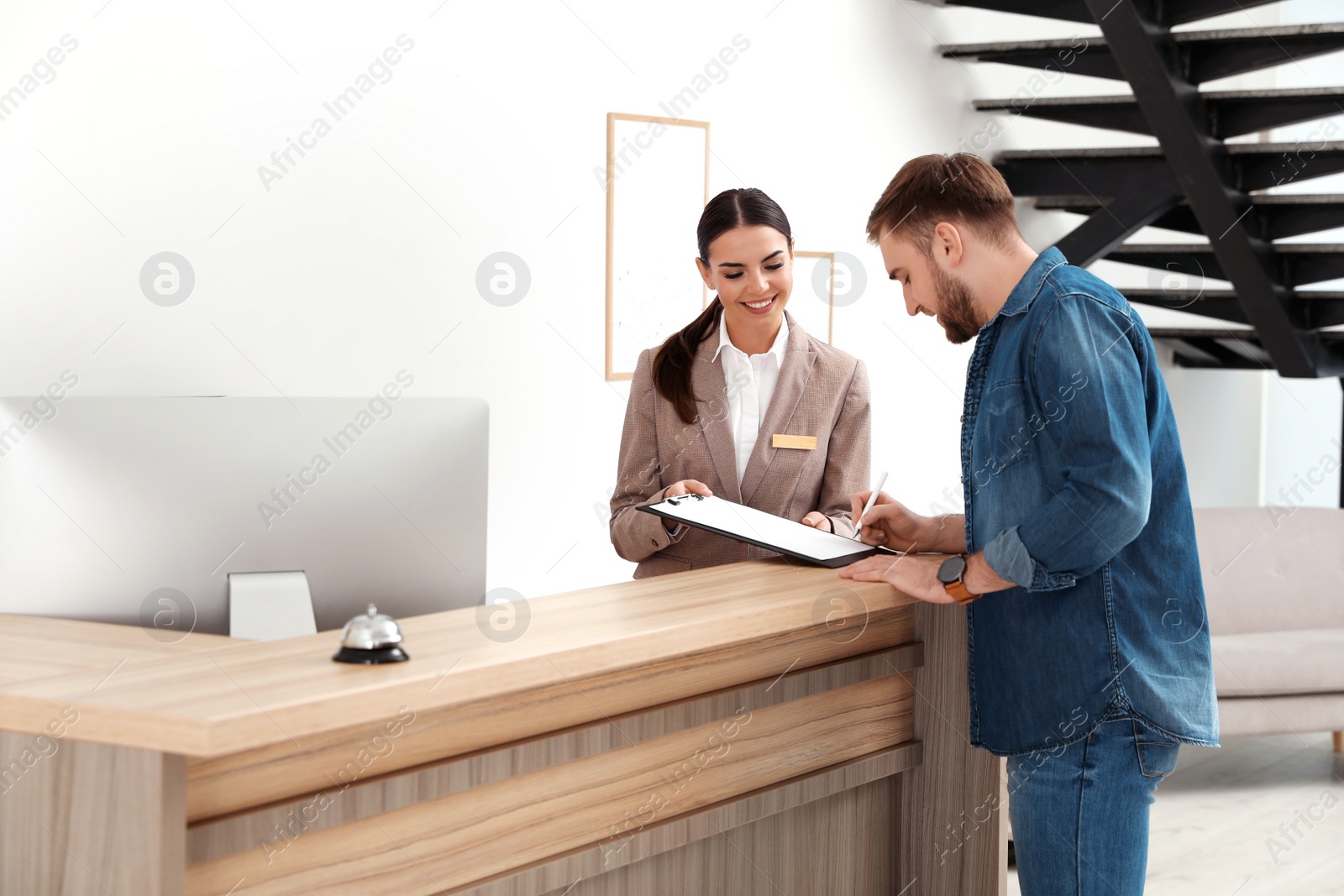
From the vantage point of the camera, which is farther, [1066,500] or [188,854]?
[1066,500]

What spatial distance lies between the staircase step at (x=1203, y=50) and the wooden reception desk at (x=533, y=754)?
2.97 metres

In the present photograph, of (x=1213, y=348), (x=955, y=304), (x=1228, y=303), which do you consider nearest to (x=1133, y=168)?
(x=1228, y=303)

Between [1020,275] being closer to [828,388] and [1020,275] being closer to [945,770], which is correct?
[828,388]

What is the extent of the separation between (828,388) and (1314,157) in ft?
9.07

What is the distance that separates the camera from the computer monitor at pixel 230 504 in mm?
1623

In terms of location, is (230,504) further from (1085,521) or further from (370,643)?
(1085,521)

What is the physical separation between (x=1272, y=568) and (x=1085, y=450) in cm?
367

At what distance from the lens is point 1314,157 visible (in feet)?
13.8

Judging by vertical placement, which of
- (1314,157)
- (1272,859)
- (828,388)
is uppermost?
(1314,157)

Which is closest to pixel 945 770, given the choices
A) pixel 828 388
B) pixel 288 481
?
pixel 828 388

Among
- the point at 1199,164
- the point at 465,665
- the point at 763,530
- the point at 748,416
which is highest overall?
the point at 1199,164

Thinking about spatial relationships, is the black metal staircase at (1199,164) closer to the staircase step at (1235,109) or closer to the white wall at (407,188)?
the staircase step at (1235,109)

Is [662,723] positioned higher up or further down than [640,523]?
further down

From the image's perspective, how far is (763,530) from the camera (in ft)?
6.55
